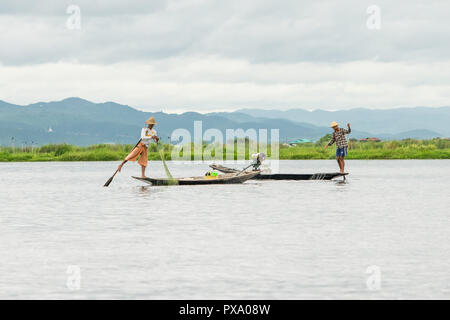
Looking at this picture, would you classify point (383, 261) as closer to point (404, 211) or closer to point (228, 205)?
point (404, 211)

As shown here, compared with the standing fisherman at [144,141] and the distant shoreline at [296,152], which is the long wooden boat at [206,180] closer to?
the standing fisherman at [144,141]

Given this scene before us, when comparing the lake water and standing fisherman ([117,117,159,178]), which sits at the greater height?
standing fisherman ([117,117,159,178])

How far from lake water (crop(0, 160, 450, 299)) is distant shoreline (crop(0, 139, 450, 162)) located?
1188 inches

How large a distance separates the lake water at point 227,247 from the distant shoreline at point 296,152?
1188 inches

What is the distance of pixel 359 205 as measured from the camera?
15.2 m

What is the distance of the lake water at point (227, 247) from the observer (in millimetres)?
7344

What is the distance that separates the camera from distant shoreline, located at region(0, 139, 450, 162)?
4706cm

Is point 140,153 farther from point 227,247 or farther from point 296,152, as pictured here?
point 296,152

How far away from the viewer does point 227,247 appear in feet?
31.6

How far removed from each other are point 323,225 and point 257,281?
4339 millimetres

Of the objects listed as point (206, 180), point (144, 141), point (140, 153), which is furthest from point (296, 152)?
point (144, 141)

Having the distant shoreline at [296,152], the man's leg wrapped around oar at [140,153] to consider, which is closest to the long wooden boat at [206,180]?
the man's leg wrapped around oar at [140,153]

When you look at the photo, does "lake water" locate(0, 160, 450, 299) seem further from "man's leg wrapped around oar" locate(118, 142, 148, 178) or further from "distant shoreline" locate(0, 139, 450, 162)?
"distant shoreline" locate(0, 139, 450, 162)

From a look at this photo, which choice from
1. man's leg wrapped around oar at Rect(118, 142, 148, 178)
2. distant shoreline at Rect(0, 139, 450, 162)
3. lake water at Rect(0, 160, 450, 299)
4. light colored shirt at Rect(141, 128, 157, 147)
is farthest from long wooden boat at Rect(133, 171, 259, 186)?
distant shoreline at Rect(0, 139, 450, 162)
